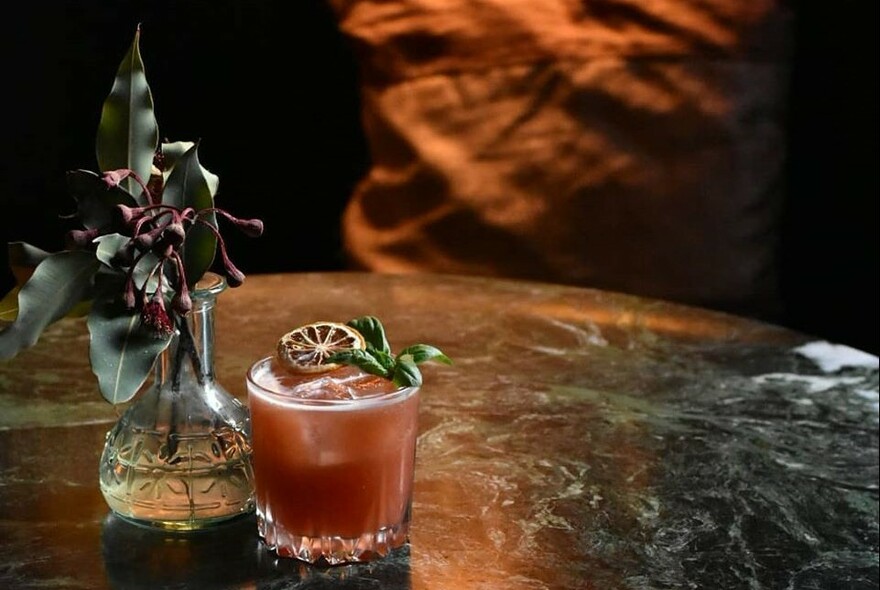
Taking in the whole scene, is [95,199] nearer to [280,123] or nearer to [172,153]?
[172,153]

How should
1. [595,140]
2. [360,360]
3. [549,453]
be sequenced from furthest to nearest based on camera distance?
[595,140] < [549,453] < [360,360]

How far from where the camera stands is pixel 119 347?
646 mm

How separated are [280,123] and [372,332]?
4.27 ft

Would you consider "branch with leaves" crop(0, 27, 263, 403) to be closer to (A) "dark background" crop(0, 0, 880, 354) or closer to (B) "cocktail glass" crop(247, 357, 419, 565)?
(B) "cocktail glass" crop(247, 357, 419, 565)

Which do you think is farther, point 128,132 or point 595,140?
point 595,140

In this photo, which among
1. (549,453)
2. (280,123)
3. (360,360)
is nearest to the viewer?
(360,360)

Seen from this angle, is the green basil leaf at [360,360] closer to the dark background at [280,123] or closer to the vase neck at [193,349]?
the vase neck at [193,349]

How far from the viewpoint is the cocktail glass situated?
2.10ft

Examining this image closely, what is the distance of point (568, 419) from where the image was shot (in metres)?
0.96

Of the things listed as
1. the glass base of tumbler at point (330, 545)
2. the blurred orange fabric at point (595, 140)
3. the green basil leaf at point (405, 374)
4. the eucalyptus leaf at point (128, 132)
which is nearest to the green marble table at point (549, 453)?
the glass base of tumbler at point (330, 545)

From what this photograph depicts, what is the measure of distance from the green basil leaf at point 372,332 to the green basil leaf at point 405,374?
0.03m

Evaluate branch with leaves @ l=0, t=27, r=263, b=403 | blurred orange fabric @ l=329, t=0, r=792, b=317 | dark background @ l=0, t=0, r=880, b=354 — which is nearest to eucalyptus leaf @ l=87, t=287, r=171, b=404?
branch with leaves @ l=0, t=27, r=263, b=403

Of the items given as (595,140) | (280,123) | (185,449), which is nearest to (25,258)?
(185,449)

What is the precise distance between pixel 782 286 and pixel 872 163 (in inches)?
8.8
